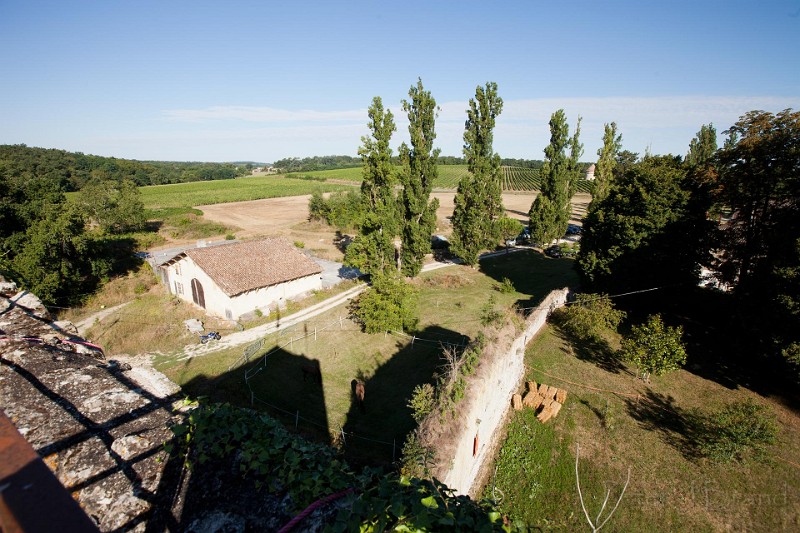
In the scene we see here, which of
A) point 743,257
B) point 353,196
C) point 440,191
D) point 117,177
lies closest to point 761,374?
point 743,257

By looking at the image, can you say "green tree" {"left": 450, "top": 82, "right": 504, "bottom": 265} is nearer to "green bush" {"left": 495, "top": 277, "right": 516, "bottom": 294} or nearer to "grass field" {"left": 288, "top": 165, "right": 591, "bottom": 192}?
"green bush" {"left": 495, "top": 277, "right": 516, "bottom": 294}

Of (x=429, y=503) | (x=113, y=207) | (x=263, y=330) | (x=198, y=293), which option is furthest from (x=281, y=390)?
(x=113, y=207)

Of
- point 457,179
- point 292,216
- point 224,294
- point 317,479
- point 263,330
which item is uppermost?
point 457,179

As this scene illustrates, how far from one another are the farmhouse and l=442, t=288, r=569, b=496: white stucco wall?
17.3 m

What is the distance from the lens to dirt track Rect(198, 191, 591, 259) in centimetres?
5025

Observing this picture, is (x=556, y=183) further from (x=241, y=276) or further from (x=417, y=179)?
(x=241, y=276)

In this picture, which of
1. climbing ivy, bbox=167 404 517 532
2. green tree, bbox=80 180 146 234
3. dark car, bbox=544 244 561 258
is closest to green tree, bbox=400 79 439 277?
dark car, bbox=544 244 561 258

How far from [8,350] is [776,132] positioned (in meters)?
26.5

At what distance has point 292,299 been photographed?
1086 inches

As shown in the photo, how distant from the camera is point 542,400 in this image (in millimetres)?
15109

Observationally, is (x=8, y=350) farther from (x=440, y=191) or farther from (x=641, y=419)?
(x=440, y=191)

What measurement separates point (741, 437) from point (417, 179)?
2461 centimetres

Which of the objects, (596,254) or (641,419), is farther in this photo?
(596,254)

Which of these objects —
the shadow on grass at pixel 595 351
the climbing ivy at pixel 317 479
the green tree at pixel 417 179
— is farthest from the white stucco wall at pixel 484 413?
the green tree at pixel 417 179
